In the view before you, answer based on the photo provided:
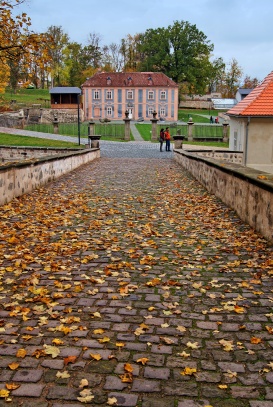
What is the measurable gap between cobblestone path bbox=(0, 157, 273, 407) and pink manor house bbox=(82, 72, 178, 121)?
69.4m

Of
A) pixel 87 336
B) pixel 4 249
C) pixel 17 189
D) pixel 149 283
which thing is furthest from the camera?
pixel 17 189

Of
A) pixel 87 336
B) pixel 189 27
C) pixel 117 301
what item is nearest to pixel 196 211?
pixel 117 301

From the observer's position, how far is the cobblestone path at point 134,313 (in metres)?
3.18

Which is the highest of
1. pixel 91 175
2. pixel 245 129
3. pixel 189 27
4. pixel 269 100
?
pixel 189 27

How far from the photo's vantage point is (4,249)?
680 centimetres

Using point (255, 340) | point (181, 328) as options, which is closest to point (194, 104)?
point (181, 328)

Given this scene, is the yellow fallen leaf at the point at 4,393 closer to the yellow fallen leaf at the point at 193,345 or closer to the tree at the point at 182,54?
the yellow fallen leaf at the point at 193,345

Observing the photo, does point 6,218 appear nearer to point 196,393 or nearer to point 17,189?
point 17,189

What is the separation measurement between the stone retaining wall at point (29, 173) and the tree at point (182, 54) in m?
69.2

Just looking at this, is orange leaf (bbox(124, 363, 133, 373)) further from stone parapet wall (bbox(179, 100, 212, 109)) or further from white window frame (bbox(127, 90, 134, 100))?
stone parapet wall (bbox(179, 100, 212, 109))

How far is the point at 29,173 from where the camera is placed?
12.6 m

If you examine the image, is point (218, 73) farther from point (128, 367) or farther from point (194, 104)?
point (128, 367)

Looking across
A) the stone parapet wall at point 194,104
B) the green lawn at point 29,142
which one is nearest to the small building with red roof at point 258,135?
the green lawn at point 29,142

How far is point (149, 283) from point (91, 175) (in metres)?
13.5
